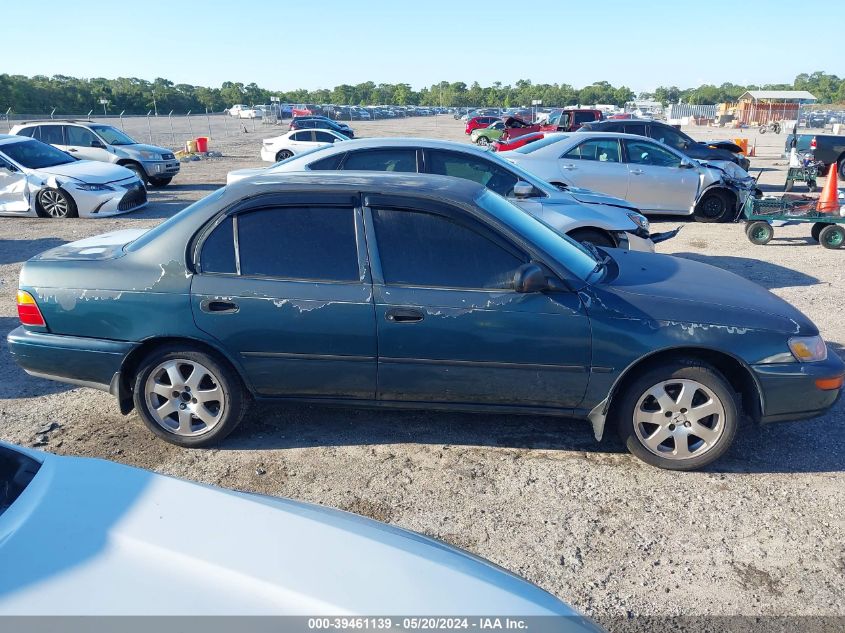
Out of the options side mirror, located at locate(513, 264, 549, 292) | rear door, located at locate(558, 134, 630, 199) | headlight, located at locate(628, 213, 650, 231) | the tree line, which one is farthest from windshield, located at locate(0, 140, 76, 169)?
the tree line

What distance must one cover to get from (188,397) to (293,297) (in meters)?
0.95

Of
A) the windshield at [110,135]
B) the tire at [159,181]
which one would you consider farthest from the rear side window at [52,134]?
the tire at [159,181]

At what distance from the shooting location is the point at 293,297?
12.7 feet

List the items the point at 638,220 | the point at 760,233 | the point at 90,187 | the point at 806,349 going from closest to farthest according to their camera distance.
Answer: the point at 806,349, the point at 638,220, the point at 760,233, the point at 90,187

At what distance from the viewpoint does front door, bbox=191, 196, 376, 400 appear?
387cm

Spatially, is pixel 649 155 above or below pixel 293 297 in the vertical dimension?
above

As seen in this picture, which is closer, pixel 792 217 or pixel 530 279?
pixel 530 279

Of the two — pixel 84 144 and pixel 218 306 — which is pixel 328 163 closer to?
pixel 218 306

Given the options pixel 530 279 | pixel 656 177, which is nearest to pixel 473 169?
pixel 530 279

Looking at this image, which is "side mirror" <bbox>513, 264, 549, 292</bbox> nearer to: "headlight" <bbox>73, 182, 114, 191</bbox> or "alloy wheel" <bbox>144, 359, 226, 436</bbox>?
"alloy wheel" <bbox>144, 359, 226, 436</bbox>

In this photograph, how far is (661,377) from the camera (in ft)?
12.5

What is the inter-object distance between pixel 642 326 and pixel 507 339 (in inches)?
29.5

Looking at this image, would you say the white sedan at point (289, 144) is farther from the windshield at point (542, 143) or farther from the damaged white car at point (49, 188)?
the windshield at point (542, 143)

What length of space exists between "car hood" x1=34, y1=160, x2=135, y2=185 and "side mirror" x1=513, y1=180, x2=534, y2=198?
8363 mm
